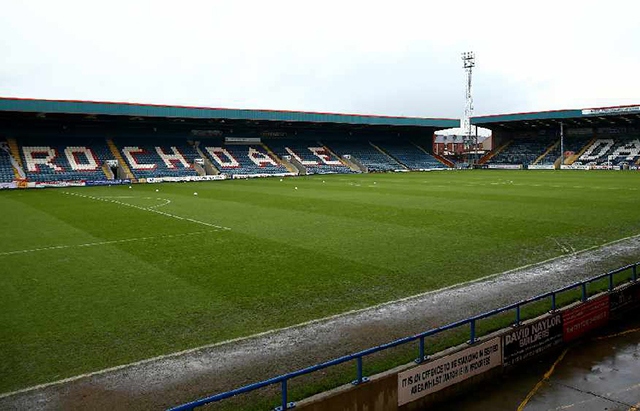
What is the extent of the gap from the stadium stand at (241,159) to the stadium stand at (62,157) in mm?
12429

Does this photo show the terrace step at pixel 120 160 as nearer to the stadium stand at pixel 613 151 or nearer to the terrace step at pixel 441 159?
the terrace step at pixel 441 159

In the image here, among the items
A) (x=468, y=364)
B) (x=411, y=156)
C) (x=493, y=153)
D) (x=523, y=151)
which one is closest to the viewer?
(x=468, y=364)

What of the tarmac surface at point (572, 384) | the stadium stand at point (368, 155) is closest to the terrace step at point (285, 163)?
the stadium stand at point (368, 155)

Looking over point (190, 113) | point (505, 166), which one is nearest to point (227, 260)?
point (190, 113)

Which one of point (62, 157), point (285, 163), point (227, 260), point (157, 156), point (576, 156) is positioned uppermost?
point (62, 157)

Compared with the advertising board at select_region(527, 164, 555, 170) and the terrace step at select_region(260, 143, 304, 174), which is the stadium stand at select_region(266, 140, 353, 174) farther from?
the advertising board at select_region(527, 164, 555, 170)

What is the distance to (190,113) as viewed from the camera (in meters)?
57.4

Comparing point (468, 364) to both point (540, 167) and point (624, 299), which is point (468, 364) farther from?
point (540, 167)

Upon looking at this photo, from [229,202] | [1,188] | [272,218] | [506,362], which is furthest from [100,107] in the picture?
[506,362]

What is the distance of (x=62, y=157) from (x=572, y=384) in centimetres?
5617

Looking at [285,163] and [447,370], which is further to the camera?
[285,163]

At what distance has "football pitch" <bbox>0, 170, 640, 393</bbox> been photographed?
998 centimetres

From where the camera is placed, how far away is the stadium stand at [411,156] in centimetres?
7506

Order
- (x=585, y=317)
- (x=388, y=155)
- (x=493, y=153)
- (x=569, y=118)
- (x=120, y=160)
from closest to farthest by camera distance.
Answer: (x=585, y=317) < (x=120, y=160) < (x=569, y=118) < (x=388, y=155) < (x=493, y=153)
